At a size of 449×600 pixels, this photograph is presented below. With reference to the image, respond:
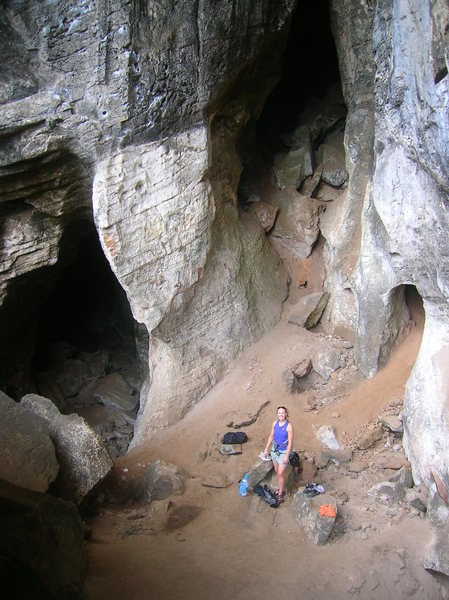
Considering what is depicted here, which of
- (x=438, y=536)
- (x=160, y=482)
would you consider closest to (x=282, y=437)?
(x=160, y=482)

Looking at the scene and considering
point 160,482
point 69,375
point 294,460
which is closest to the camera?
point 294,460

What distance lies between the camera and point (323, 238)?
9875 millimetres

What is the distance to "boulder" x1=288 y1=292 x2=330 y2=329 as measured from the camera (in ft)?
30.5

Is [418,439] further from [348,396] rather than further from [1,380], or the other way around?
[1,380]

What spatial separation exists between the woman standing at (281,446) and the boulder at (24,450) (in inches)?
95.8

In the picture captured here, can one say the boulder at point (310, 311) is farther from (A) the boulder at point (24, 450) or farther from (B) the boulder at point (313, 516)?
(A) the boulder at point (24, 450)

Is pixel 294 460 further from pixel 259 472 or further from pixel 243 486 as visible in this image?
pixel 243 486

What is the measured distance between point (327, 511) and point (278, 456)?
834 millimetres

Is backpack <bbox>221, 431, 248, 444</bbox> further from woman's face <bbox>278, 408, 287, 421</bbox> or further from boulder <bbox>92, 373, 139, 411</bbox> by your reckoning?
boulder <bbox>92, 373, 139, 411</bbox>

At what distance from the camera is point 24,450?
20.0 feet

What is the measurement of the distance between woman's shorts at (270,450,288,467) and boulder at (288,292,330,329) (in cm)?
321

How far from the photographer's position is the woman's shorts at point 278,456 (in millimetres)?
6355

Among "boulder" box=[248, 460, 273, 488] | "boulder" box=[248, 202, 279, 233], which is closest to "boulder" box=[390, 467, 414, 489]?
"boulder" box=[248, 460, 273, 488]

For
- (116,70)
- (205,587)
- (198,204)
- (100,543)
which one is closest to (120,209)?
(198,204)
